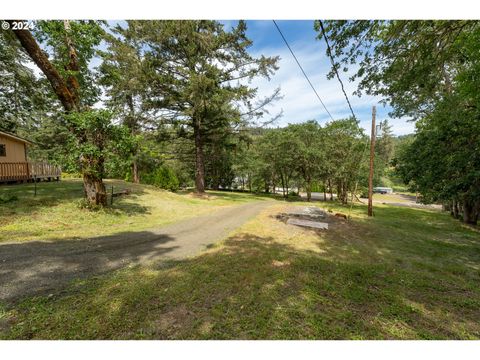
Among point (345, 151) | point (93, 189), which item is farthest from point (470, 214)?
point (93, 189)

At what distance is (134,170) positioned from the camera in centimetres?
2217

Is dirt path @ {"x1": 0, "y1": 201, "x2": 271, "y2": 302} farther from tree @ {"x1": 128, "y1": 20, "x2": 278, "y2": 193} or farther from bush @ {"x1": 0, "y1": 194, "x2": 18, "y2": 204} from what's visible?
tree @ {"x1": 128, "y1": 20, "x2": 278, "y2": 193}

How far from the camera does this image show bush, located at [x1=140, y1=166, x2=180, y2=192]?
22156 millimetres

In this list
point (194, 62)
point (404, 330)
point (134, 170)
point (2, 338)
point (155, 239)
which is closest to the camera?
point (2, 338)

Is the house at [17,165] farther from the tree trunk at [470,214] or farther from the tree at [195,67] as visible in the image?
the tree trunk at [470,214]

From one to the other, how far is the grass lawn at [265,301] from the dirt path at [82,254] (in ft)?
1.52

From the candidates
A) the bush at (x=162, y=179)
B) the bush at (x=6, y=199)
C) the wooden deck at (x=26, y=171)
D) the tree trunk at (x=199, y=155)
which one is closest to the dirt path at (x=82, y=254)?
the bush at (x=6, y=199)

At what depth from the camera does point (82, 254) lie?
5.16m

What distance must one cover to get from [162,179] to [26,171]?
33.6 ft

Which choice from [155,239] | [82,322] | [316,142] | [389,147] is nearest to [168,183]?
[155,239]

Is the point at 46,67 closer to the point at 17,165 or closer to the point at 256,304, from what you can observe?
the point at 17,165

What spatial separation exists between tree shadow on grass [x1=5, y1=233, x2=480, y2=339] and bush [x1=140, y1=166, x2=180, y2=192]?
60.6 feet

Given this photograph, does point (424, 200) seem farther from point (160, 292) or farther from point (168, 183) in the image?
point (168, 183)

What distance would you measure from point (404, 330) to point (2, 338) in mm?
5186
